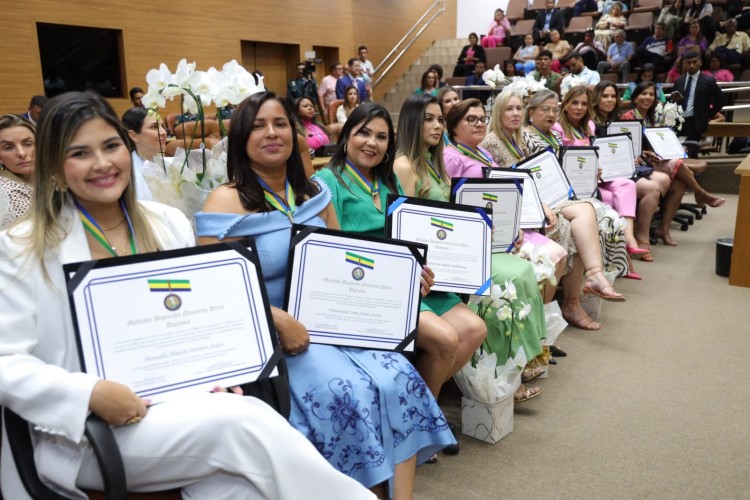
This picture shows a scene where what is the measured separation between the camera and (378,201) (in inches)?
103

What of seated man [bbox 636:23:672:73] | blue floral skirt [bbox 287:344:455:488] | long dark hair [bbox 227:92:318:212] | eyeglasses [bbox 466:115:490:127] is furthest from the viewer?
seated man [bbox 636:23:672:73]

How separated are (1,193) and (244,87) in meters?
1.25

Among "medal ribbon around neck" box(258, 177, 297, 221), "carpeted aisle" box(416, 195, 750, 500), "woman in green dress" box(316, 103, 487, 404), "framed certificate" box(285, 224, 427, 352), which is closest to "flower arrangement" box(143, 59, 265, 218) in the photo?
"medal ribbon around neck" box(258, 177, 297, 221)

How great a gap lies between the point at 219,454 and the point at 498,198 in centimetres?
194

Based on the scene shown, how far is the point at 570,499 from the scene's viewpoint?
214 centimetres

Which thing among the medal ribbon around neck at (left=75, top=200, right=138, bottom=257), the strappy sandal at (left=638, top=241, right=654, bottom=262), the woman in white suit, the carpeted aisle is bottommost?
the carpeted aisle

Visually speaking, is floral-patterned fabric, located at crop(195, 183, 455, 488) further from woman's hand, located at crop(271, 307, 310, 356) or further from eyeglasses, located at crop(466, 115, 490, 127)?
eyeglasses, located at crop(466, 115, 490, 127)

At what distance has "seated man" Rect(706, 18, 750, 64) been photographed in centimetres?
950

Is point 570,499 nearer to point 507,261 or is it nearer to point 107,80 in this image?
point 507,261

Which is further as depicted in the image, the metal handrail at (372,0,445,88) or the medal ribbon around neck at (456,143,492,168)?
the metal handrail at (372,0,445,88)

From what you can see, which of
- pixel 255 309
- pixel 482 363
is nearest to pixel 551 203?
pixel 482 363

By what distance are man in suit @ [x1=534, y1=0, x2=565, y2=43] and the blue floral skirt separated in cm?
1173

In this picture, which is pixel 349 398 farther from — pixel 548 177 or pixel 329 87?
pixel 329 87

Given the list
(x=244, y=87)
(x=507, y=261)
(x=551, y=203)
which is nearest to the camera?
(x=244, y=87)
